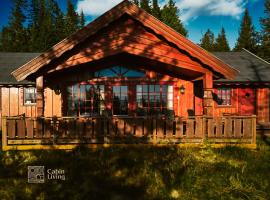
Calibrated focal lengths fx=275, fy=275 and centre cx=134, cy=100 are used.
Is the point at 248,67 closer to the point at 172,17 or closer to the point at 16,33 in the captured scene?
the point at 172,17

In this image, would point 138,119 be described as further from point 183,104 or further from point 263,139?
point 263,139

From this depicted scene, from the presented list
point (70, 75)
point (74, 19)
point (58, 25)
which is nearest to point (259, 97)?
point (70, 75)

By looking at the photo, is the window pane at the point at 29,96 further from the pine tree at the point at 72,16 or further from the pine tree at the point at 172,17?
the pine tree at the point at 72,16

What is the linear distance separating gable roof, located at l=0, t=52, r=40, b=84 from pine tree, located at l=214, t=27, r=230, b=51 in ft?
181

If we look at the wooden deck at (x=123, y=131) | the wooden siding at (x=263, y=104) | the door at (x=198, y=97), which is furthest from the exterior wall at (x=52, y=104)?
the wooden siding at (x=263, y=104)

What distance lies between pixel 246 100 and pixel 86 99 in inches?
411

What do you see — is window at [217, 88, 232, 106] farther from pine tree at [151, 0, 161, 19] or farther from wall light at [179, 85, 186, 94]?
pine tree at [151, 0, 161, 19]

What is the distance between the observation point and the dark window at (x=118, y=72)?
1376 centimetres

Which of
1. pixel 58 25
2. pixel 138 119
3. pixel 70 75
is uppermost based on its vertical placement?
pixel 58 25

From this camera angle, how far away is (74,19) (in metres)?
64.5

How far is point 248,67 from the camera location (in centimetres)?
1906

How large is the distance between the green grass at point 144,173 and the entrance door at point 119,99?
154 inches

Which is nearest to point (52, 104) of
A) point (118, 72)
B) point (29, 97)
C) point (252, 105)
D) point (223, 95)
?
point (29, 97)

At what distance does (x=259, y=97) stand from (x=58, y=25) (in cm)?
4756
